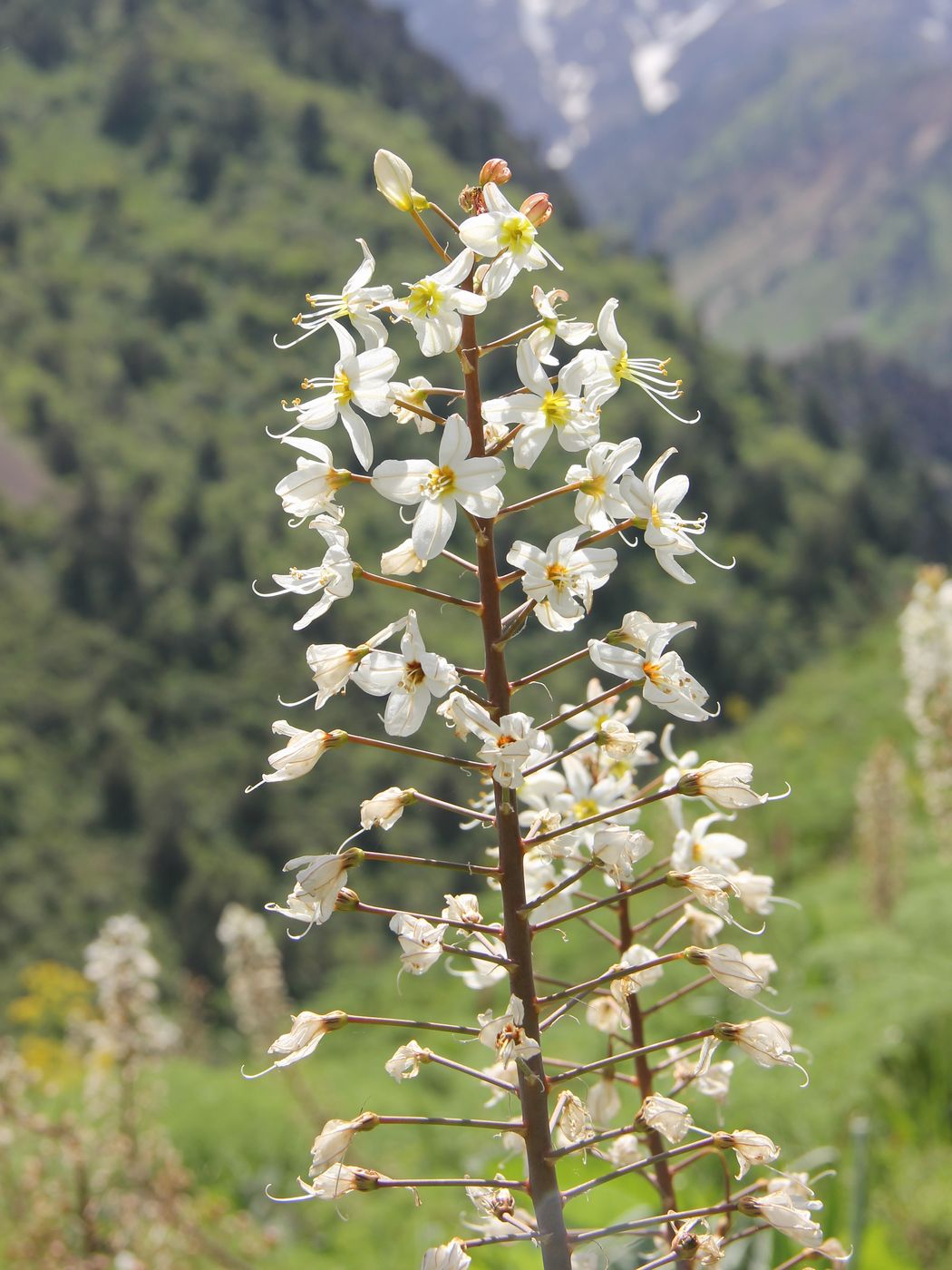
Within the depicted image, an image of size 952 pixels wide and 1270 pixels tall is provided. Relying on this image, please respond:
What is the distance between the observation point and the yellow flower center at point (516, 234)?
2.07 metres

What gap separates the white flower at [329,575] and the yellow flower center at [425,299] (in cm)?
39

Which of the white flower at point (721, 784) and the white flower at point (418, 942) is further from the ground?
the white flower at point (721, 784)

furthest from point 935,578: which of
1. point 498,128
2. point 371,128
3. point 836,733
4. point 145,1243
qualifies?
point 498,128

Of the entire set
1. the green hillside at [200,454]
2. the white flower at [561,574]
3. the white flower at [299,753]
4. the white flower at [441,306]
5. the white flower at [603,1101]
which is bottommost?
the white flower at [603,1101]

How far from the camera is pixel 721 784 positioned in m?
2.12

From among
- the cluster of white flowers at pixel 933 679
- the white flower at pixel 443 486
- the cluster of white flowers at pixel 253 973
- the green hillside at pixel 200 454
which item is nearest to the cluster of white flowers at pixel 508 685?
the white flower at pixel 443 486

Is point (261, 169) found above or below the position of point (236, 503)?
above

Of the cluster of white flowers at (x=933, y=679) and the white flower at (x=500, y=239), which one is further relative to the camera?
the cluster of white flowers at (x=933, y=679)

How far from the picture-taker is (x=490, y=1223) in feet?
6.96

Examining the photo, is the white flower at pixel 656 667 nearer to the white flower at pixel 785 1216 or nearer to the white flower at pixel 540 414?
the white flower at pixel 540 414

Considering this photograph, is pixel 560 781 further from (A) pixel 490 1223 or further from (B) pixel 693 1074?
(A) pixel 490 1223

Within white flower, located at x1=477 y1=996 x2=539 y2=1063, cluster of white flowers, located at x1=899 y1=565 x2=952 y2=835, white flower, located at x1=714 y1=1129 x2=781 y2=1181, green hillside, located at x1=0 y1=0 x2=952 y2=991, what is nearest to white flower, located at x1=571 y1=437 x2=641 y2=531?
white flower, located at x1=477 y1=996 x2=539 y2=1063

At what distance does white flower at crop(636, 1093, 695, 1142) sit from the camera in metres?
2.00

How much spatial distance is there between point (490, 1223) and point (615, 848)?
688mm
